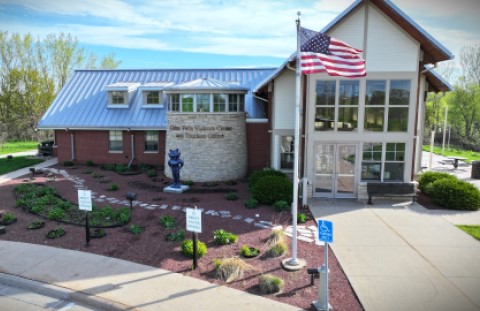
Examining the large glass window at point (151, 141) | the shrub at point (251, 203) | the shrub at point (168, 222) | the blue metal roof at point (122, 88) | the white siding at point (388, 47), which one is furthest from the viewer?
the large glass window at point (151, 141)

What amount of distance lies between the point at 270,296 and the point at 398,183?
9.87 meters

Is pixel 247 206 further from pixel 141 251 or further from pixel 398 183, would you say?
pixel 398 183

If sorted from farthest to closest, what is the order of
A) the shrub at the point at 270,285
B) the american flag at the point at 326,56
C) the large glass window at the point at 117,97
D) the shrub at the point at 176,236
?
the large glass window at the point at 117,97 → the shrub at the point at 176,236 → the american flag at the point at 326,56 → the shrub at the point at 270,285

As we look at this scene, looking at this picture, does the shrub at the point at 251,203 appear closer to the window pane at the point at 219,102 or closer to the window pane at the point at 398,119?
the window pane at the point at 219,102

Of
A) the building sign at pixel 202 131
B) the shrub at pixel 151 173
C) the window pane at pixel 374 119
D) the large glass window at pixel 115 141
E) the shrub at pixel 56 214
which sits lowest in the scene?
the shrub at pixel 56 214

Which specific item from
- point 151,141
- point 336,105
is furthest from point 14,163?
point 336,105

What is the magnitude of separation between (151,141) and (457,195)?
693 inches

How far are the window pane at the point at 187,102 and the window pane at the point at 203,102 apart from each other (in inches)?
15.1

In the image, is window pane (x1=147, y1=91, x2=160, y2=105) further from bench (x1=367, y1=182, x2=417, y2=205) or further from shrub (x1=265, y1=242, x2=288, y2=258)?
shrub (x1=265, y1=242, x2=288, y2=258)

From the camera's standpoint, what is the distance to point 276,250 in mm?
9703

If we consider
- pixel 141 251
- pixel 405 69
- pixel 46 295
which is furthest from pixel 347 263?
pixel 405 69

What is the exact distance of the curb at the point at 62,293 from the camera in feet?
24.1

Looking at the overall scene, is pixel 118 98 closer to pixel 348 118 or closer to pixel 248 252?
pixel 348 118

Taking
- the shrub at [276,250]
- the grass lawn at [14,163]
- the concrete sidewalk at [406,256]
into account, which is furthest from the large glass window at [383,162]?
the grass lawn at [14,163]
